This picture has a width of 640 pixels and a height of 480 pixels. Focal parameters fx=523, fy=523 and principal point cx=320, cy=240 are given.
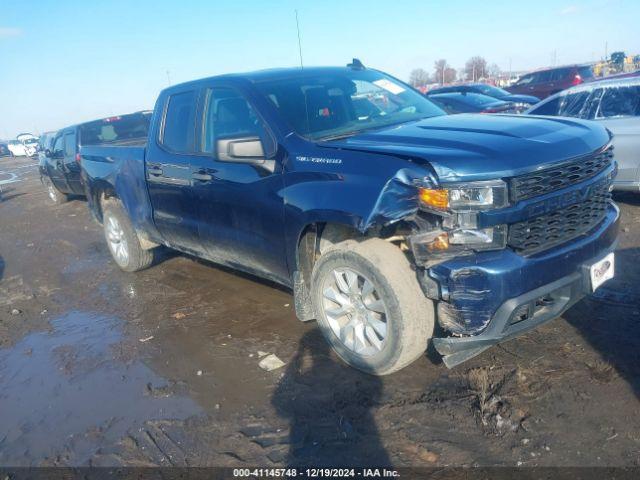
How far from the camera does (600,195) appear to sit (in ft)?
10.6

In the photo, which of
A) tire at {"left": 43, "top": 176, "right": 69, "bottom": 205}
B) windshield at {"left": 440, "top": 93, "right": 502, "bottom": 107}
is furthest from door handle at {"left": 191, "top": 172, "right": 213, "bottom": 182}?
tire at {"left": 43, "top": 176, "right": 69, "bottom": 205}

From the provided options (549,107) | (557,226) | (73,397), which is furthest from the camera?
(549,107)

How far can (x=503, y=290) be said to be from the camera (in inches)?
106

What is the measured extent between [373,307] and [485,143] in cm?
115

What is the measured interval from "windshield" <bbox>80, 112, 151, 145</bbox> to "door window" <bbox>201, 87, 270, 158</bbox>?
7.03 meters

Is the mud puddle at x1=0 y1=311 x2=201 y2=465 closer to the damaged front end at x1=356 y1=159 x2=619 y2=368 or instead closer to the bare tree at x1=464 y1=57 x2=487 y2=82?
the damaged front end at x1=356 y1=159 x2=619 y2=368

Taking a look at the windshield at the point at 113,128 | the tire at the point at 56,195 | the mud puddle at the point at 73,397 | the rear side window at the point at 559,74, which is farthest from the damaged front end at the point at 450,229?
the rear side window at the point at 559,74

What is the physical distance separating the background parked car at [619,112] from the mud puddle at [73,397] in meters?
5.67

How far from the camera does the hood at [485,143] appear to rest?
107 inches

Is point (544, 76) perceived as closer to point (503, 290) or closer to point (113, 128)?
point (113, 128)

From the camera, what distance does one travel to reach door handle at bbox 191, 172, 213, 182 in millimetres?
4145

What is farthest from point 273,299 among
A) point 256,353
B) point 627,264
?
point 627,264

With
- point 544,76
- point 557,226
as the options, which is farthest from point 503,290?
point 544,76

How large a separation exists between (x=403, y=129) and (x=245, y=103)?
123cm
